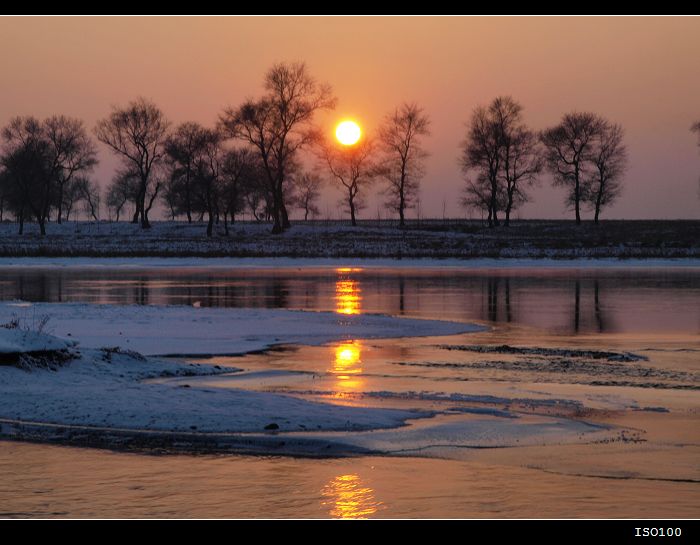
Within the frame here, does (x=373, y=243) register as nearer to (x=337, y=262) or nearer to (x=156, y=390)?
(x=337, y=262)

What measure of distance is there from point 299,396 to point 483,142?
9582 cm

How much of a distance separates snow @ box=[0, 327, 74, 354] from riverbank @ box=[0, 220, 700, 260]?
4982 cm

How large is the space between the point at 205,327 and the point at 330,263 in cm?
3691

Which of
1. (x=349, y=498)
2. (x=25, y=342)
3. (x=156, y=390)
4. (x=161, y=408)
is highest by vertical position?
(x=25, y=342)

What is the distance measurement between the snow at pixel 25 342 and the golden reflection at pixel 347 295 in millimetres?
13234

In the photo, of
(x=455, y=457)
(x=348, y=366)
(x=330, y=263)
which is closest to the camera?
(x=455, y=457)

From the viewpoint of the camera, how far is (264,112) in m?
96.6

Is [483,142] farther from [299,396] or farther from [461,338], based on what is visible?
[299,396]

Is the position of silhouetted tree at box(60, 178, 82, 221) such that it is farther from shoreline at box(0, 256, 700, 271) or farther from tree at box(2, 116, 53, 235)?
shoreline at box(0, 256, 700, 271)

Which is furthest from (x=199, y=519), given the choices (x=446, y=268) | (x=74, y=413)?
(x=446, y=268)

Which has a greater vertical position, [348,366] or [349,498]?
[348,366]

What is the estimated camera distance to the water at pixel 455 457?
28.5 feet

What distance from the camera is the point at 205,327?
76.4 feet

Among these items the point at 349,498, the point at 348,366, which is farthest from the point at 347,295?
the point at 349,498
